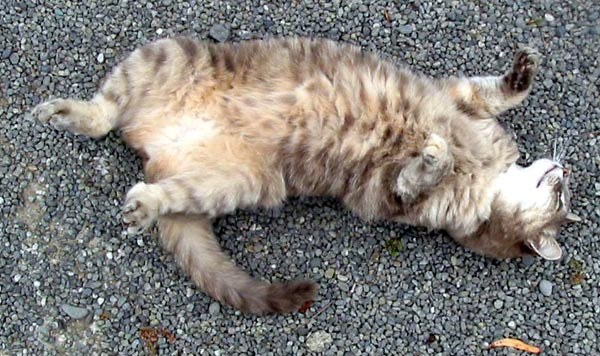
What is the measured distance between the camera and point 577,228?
14.9 feet

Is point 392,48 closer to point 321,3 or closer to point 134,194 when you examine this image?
point 321,3

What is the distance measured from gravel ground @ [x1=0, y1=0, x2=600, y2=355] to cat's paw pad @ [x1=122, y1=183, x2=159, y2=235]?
56 centimetres

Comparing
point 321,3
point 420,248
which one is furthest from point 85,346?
point 321,3

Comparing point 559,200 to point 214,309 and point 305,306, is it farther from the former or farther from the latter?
point 214,309

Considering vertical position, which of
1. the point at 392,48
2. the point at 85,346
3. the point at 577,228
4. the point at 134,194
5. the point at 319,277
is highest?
the point at 392,48

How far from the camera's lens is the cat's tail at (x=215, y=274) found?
4148 millimetres

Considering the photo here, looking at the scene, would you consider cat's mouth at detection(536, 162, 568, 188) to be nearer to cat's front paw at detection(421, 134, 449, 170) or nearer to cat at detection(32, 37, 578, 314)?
cat at detection(32, 37, 578, 314)

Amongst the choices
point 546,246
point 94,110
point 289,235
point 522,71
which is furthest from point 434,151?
point 94,110

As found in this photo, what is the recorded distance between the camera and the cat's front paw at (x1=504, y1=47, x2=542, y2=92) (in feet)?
13.9

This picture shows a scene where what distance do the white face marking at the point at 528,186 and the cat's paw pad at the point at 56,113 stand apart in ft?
7.12

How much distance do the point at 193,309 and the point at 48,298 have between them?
0.76m

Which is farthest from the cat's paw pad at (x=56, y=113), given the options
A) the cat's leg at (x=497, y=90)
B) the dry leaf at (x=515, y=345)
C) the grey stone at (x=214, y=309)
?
the dry leaf at (x=515, y=345)

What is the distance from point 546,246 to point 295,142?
140 cm

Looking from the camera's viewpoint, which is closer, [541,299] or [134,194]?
[134,194]
